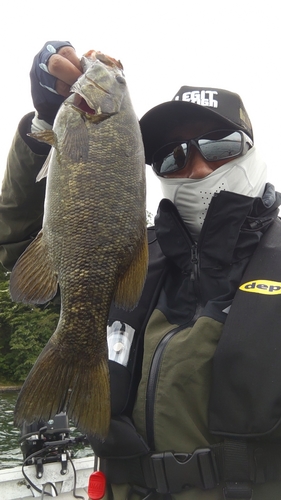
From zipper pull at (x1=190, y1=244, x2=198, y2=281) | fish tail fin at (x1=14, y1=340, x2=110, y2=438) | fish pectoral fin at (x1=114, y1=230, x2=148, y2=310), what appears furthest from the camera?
zipper pull at (x1=190, y1=244, x2=198, y2=281)

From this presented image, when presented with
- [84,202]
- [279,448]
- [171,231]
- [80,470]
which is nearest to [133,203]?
[84,202]

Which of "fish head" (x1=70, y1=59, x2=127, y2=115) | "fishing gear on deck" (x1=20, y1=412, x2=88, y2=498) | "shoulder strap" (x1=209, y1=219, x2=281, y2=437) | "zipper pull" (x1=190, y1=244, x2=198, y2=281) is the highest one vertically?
"fish head" (x1=70, y1=59, x2=127, y2=115)

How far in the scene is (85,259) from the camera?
6.10 feet

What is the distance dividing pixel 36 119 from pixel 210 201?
3.36ft

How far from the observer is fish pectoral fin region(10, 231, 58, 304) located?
6.36ft

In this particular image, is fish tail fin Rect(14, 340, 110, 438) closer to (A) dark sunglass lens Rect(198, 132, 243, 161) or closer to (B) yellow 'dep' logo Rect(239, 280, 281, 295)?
(B) yellow 'dep' logo Rect(239, 280, 281, 295)

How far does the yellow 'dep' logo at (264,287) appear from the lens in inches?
83.4

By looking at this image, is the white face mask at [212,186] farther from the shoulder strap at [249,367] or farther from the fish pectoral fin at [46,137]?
the fish pectoral fin at [46,137]

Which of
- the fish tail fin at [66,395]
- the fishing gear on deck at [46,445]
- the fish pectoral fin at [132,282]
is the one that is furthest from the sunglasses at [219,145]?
the fishing gear on deck at [46,445]

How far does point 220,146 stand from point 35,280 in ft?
3.90

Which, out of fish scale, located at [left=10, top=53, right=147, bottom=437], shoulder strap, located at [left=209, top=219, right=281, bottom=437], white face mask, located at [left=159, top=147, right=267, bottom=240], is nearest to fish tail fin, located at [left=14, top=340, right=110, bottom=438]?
fish scale, located at [left=10, top=53, right=147, bottom=437]

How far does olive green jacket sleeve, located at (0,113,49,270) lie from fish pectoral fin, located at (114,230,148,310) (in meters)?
0.93

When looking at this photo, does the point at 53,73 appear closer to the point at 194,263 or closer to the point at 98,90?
the point at 98,90

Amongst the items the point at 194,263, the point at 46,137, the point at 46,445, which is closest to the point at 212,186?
the point at 194,263
